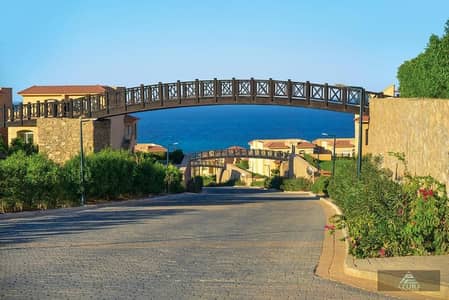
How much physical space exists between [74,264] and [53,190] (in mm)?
16238

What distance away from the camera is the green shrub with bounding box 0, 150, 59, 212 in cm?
2542

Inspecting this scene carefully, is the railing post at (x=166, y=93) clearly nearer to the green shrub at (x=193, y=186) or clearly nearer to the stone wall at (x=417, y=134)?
the stone wall at (x=417, y=134)

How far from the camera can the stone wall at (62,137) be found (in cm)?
3950

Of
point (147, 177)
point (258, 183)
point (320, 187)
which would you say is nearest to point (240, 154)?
point (258, 183)

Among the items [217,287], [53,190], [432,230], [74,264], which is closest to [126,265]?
[74,264]

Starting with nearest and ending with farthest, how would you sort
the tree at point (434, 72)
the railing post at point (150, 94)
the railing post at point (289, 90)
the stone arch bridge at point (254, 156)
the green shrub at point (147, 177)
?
the tree at point (434, 72) → the green shrub at point (147, 177) → the railing post at point (289, 90) → the railing post at point (150, 94) → the stone arch bridge at point (254, 156)

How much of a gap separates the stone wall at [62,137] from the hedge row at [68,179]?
342cm

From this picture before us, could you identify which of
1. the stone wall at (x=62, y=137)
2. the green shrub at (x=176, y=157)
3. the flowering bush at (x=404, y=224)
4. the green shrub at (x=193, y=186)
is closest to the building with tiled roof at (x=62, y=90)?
the green shrub at (x=176, y=157)

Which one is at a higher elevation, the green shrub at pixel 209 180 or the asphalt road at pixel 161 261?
the asphalt road at pixel 161 261

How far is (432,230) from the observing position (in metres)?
12.6

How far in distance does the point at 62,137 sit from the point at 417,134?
26841mm

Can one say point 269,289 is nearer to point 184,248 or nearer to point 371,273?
point 371,273

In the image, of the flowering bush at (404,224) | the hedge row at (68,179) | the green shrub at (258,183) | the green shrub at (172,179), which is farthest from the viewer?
the green shrub at (258,183)

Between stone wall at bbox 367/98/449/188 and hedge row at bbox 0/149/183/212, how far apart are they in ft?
45.1
